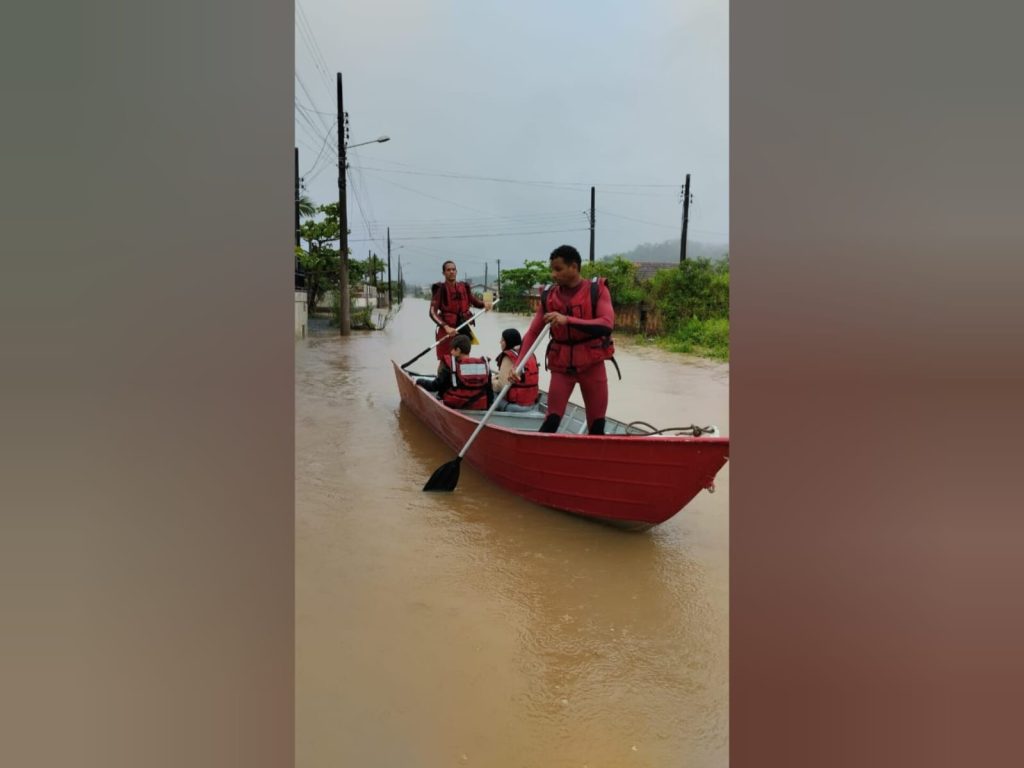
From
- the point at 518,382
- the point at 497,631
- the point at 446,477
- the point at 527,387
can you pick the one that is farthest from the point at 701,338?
the point at 497,631

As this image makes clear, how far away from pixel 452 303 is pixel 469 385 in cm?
138

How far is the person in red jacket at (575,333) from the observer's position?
255 cm

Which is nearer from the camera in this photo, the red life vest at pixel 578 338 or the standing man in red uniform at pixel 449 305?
the red life vest at pixel 578 338

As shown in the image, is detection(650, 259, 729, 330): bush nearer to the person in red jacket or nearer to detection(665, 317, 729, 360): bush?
detection(665, 317, 729, 360): bush

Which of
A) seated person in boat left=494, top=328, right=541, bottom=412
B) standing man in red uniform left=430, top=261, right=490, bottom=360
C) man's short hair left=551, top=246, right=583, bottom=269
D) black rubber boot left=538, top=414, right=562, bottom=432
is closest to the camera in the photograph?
man's short hair left=551, top=246, right=583, bottom=269

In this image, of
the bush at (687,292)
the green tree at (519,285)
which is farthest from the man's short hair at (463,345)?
the green tree at (519,285)

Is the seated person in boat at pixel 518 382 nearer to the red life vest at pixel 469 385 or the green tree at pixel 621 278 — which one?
the red life vest at pixel 469 385

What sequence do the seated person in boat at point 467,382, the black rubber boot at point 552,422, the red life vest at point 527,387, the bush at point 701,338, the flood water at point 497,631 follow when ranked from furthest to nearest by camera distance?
the bush at point 701,338
the seated person in boat at point 467,382
the red life vest at point 527,387
the black rubber boot at point 552,422
the flood water at point 497,631

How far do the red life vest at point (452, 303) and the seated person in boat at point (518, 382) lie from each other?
1.41 metres

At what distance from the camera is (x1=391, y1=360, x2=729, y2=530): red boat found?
6.97ft

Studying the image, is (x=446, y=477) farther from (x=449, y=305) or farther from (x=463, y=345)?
(x=449, y=305)

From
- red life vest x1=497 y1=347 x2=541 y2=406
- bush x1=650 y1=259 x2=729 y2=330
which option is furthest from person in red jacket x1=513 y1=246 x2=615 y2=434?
bush x1=650 y1=259 x2=729 y2=330

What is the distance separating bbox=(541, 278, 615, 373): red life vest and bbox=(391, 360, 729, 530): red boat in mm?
348
